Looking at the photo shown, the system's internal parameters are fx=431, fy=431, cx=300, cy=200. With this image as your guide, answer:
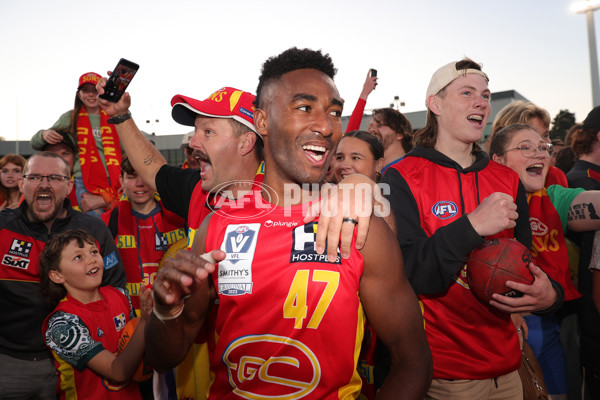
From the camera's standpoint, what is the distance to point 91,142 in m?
6.23

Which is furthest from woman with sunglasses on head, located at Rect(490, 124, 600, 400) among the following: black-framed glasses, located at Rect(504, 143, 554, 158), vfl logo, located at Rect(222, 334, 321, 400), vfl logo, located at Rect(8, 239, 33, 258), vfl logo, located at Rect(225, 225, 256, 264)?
vfl logo, located at Rect(8, 239, 33, 258)

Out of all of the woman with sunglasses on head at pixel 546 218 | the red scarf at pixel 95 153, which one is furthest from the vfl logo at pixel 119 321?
the woman with sunglasses on head at pixel 546 218

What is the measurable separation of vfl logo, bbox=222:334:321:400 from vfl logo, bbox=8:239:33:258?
327 cm

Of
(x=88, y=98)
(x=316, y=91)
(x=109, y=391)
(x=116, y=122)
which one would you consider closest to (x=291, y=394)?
(x=316, y=91)

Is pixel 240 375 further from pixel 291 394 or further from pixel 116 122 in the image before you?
pixel 116 122

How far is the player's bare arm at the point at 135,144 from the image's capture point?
13.1 feet

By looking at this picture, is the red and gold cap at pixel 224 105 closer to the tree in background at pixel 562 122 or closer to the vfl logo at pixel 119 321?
the vfl logo at pixel 119 321

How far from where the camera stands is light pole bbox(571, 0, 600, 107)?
1700cm

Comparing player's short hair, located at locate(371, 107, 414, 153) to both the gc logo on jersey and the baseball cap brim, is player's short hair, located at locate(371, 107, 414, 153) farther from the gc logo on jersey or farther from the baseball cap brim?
the gc logo on jersey

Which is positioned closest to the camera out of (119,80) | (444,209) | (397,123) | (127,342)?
(444,209)

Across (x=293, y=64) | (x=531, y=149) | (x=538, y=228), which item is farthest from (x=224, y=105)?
(x=538, y=228)

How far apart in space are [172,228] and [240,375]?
3624 millimetres

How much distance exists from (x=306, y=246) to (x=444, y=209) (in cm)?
132

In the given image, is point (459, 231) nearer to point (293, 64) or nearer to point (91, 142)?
point (293, 64)
